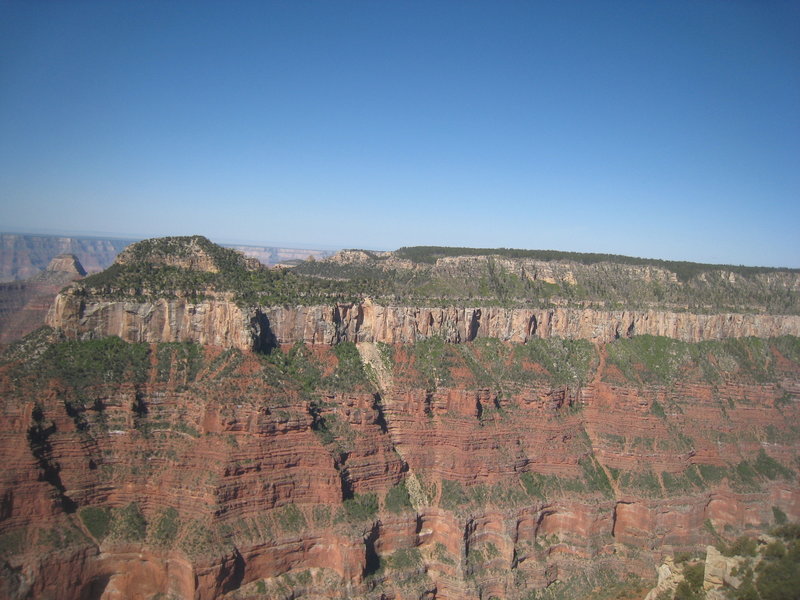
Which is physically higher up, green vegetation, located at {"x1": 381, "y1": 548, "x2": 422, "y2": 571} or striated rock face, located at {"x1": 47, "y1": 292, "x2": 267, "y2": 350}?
striated rock face, located at {"x1": 47, "y1": 292, "x2": 267, "y2": 350}

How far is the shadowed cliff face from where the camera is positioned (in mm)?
44031

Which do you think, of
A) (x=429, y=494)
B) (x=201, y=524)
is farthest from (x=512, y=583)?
(x=201, y=524)

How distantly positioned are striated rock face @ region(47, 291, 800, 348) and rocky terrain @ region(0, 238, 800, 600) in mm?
260

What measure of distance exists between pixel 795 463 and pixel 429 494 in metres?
45.8

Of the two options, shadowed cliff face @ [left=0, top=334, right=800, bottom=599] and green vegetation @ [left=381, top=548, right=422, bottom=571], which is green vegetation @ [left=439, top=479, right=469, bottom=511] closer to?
shadowed cliff face @ [left=0, top=334, right=800, bottom=599]

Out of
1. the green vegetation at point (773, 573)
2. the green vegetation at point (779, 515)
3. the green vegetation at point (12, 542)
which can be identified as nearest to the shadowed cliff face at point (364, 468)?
the green vegetation at point (12, 542)

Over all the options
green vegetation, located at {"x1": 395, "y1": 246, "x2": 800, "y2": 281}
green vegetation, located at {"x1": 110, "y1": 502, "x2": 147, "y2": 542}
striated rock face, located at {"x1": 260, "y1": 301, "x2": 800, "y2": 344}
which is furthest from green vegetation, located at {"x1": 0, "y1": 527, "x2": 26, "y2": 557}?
green vegetation, located at {"x1": 395, "y1": 246, "x2": 800, "y2": 281}

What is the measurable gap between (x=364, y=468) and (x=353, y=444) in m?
2.39

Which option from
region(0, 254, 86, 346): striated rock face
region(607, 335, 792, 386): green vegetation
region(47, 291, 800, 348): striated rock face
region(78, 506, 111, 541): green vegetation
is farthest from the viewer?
region(0, 254, 86, 346): striated rock face

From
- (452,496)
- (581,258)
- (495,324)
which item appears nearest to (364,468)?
(452,496)

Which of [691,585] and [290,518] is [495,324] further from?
[691,585]

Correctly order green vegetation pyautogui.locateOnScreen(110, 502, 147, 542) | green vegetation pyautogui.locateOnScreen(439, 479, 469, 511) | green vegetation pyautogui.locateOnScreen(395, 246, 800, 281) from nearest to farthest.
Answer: green vegetation pyautogui.locateOnScreen(110, 502, 147, 542) < green vegetation pyautogui.locateOnScreen(439, 479, 469, 511) < green vegetation pyautogui.locateOnScreen(395, 246, 800, 281)

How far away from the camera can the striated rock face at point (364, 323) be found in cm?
5456

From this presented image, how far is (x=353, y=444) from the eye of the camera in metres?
54.0
